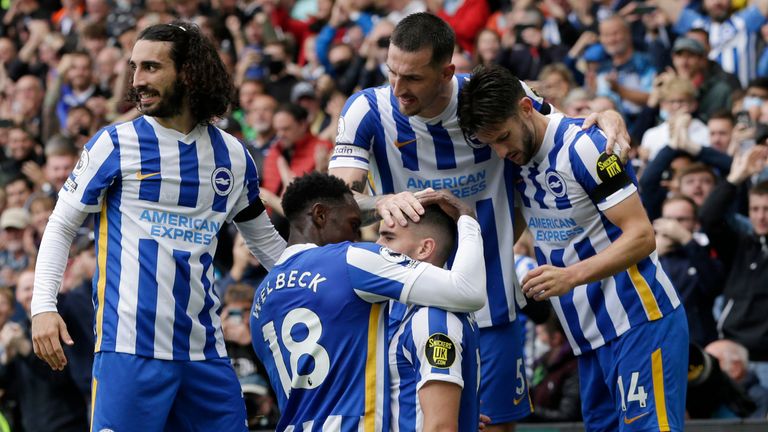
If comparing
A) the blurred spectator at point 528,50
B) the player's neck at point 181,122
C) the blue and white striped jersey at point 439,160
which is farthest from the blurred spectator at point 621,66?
the player's neck at point 181,122

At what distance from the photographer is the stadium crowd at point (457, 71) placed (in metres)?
9.70

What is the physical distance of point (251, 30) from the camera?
16609 mm

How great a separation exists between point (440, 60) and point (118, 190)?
1724 mm

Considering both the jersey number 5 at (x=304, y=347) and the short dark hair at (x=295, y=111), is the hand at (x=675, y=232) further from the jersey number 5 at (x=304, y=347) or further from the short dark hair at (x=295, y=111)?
the jersey number 5 at (x=304, y=347)

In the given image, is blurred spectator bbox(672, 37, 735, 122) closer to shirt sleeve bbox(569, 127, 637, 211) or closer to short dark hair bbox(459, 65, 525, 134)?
shirt sleeve bbox(569, 127, 637, 211)

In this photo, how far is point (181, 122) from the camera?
19.5 ft

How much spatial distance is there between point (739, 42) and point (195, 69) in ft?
29.2

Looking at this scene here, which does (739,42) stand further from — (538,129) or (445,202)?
(445,202)

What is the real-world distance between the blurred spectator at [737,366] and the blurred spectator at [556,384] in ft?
3.50

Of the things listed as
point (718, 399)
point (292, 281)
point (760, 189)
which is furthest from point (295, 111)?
point (292, 281)

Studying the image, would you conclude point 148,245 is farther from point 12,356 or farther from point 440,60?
point 12,356

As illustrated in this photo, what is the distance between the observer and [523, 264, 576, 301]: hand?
224 inches

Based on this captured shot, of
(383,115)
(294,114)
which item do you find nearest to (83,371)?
(294,114)

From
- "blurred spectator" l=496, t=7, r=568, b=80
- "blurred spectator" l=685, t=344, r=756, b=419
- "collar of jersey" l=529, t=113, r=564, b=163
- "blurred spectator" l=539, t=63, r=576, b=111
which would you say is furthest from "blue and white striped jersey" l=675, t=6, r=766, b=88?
"collar of jersey" l=529, t=113, r=564, b=163
